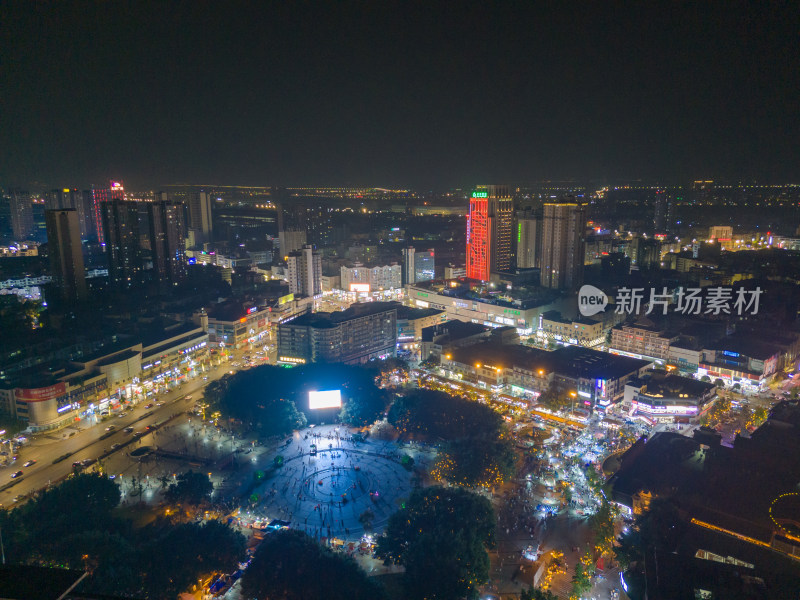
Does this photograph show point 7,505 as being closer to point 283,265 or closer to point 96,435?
point 96,435

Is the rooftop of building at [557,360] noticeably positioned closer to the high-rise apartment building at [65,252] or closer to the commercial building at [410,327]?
the commercial building at [410,327]

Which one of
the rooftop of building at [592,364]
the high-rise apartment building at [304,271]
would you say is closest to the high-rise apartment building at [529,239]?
the high-rise apartment building at [304,271]

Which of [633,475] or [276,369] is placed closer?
[633,475]

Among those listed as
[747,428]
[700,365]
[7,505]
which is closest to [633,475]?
A: [747,428]

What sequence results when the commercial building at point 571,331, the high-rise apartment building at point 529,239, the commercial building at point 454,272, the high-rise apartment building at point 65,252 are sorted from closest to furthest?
the commercial building at point 571,331 < the high-rise apartment building at point 65,252 < the commercial building at point 454,272 < the high-rise apartment building at point 529,239

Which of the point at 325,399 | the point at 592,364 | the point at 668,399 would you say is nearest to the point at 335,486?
the point at 325,399

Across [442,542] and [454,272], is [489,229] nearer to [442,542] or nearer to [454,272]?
[454,272]

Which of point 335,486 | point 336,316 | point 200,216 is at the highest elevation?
point 200,216
